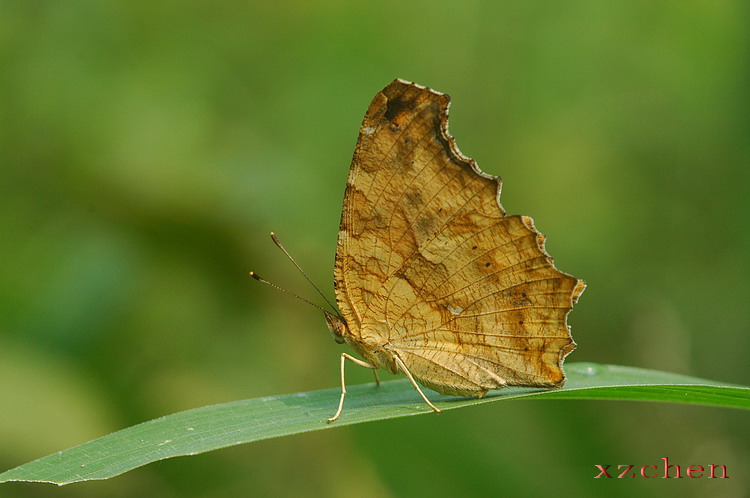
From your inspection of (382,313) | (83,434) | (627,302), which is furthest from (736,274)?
(83,434)

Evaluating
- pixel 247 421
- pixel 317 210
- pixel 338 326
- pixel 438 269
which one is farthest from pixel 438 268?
pixel 317 210

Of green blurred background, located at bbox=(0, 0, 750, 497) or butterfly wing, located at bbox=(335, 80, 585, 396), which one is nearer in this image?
butterfly wing, located at bbox=(335, 80, 585, 396)

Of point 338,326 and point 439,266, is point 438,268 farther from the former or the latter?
point 338,326

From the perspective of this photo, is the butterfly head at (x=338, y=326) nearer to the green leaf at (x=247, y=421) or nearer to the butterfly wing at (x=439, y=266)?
the butterfly wing at (x=439, y=266)

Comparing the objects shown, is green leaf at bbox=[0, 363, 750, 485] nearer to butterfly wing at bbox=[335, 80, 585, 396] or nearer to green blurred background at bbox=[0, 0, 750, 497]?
butterfly wing at bbox=[335, 80, 585, 396]

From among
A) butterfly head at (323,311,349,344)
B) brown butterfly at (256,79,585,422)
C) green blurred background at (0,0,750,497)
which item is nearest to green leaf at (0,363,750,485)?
brown butterfly at (256,79,585,422)

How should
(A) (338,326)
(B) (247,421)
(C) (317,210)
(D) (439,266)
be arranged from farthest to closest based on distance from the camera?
(C) (317,210)
(A) (338,326)
(D) (439,266)
(B) (247,421)

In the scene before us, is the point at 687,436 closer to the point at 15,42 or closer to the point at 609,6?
the point at 609,6
